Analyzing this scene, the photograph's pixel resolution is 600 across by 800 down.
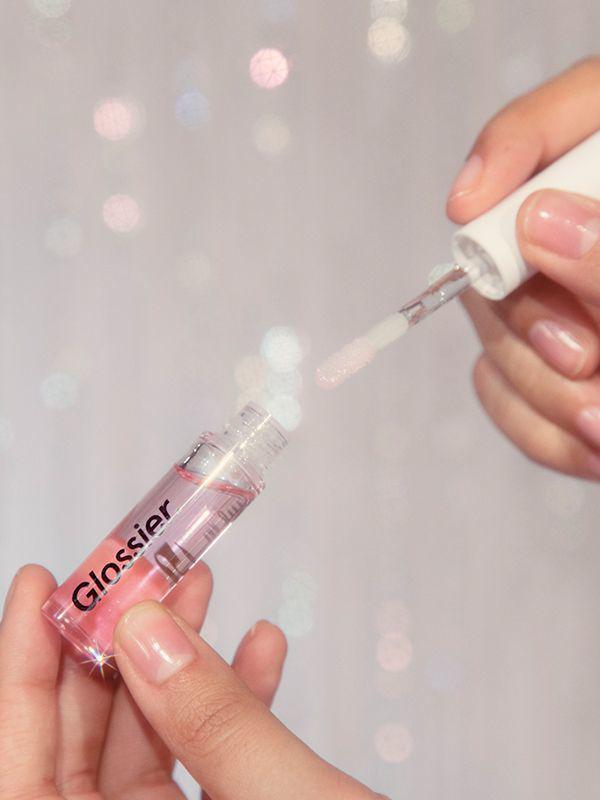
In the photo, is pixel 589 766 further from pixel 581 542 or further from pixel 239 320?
pixel 239 320

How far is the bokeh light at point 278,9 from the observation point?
0.89 meters

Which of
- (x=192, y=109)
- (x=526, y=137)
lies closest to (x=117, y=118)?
(x=192, y=109)

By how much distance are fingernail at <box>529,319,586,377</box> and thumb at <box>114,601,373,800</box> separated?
11.2 inches

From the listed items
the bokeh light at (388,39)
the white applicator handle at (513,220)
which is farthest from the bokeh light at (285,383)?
the white applicator handle at (513,220)

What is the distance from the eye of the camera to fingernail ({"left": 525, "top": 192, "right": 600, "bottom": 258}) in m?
0.46

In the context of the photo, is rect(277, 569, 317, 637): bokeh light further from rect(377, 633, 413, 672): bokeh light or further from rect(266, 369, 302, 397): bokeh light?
rect(266, 369, 302, 397): bokeh light

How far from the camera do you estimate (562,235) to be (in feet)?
1.49

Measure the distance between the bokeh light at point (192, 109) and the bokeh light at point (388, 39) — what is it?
174 mm

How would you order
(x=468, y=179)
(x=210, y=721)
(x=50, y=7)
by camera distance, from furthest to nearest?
(x=50, y=7) < (x=468, y=179) < (x=210, y=721)

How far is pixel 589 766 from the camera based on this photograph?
965mm

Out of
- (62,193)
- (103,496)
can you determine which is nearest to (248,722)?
(103,496)

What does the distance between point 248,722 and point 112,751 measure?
8.4 inches

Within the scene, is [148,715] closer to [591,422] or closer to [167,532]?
[167,532]

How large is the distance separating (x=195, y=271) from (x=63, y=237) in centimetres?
13
